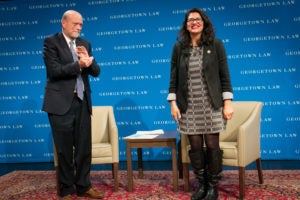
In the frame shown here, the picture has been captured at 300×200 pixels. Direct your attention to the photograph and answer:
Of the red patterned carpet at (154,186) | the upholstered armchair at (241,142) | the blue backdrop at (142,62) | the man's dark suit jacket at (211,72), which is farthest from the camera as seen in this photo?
the blue backdrop at (142,62)

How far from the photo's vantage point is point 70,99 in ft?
9.73

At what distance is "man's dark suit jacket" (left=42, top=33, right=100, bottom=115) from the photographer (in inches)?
114

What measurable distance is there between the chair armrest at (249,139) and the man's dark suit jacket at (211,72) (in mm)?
432

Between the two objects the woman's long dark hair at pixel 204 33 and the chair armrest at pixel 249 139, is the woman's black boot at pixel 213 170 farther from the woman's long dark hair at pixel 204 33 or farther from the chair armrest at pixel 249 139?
the woman's long dark hair at pixel 204 33

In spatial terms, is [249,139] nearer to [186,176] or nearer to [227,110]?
[227,110]

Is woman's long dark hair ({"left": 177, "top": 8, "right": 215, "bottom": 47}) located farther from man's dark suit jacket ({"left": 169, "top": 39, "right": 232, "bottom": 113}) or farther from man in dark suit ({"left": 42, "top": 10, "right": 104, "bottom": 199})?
man in dark suit ({"left": 42, "top": 10, "right": 104, "bottom": 199})

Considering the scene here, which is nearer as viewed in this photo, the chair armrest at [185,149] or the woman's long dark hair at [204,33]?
the woman's long dark hair at [204,33]

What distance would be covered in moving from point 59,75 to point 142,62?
2.05 m

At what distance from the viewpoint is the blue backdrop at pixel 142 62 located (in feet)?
14.9

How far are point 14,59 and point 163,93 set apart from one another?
220 cm

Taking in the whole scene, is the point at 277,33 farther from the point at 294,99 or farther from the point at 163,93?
the point at 163,93

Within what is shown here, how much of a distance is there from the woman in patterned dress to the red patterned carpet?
424mm

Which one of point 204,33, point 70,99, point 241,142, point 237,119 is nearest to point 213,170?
point 241,142

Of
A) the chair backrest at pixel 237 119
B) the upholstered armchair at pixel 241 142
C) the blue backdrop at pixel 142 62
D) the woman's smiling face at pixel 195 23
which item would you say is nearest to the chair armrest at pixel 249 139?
the upholstered armchair at pixel 241 142
